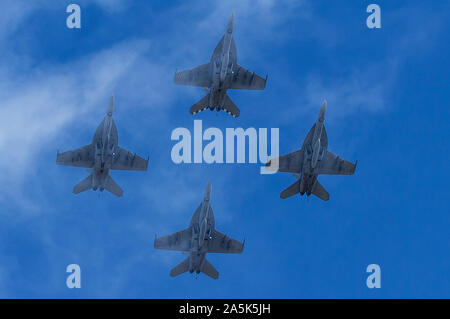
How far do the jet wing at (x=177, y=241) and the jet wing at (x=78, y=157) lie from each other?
13.1 meters

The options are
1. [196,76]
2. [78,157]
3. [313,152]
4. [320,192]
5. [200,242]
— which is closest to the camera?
[313,152]

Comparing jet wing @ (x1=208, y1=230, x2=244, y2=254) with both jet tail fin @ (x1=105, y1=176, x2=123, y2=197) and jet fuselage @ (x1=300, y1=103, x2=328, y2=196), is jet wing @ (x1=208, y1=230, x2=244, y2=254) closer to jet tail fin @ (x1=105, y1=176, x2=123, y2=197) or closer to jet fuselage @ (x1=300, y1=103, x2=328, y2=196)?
jet fuselage @ (x1=300, y1=103, x2=328, y2=196)

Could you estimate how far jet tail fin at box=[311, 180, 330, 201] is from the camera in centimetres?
9046

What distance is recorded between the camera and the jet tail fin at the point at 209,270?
302ft

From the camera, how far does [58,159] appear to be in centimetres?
8838

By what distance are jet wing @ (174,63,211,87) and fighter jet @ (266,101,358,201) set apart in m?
13.4

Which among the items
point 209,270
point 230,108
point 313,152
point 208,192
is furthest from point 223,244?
point 230,108

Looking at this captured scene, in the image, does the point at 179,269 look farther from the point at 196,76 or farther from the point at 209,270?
the point at 196,76

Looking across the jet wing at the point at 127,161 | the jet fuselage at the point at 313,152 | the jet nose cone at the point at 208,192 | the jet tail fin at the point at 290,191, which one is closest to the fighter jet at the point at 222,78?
the jet wing at the point at 127,161

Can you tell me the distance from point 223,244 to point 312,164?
51.2ft

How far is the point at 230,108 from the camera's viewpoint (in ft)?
308

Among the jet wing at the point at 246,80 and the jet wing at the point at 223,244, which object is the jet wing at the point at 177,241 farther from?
the jet wing at the point at 246,80
